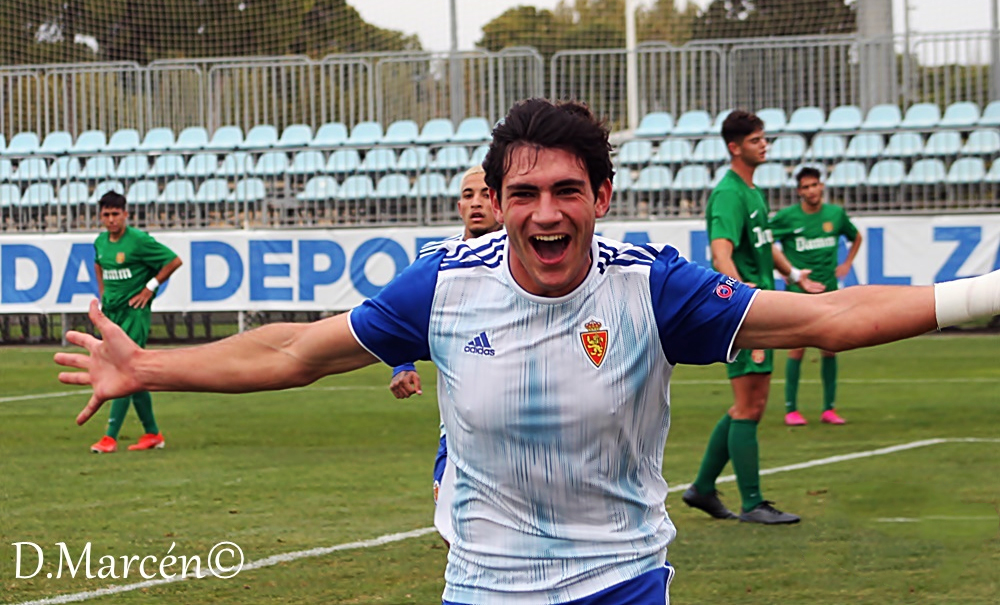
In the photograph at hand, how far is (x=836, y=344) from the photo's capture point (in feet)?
10.9

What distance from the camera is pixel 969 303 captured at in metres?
3.23

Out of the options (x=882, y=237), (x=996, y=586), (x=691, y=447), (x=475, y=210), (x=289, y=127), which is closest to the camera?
(x=475, y=210)

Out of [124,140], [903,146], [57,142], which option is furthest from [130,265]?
[57,142]

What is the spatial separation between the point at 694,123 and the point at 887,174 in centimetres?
342

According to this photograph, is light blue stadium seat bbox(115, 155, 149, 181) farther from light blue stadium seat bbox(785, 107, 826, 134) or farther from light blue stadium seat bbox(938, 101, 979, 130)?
light blue stadium seat bbox(938, 101, 979, 130)

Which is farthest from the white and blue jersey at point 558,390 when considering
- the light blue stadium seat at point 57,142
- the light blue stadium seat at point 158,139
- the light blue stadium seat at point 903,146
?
the light blue stadium seat at point 57,142

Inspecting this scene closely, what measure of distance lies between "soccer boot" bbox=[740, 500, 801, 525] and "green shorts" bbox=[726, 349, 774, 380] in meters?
0.73

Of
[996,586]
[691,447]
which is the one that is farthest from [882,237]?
[996,586]

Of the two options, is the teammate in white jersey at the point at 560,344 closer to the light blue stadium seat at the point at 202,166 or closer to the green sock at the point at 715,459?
the green sock at the point at 715,459

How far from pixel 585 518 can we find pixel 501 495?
20cm

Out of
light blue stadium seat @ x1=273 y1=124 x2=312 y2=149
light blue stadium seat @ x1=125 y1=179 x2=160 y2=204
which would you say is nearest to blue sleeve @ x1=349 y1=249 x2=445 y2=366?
light blue stadium seat @ x1=125 y1=179 x2=160 y2=204

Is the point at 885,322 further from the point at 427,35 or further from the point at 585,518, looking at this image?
the point at 427,35

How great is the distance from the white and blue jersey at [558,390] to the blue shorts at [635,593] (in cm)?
2

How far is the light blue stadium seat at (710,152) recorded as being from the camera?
21719 mm
